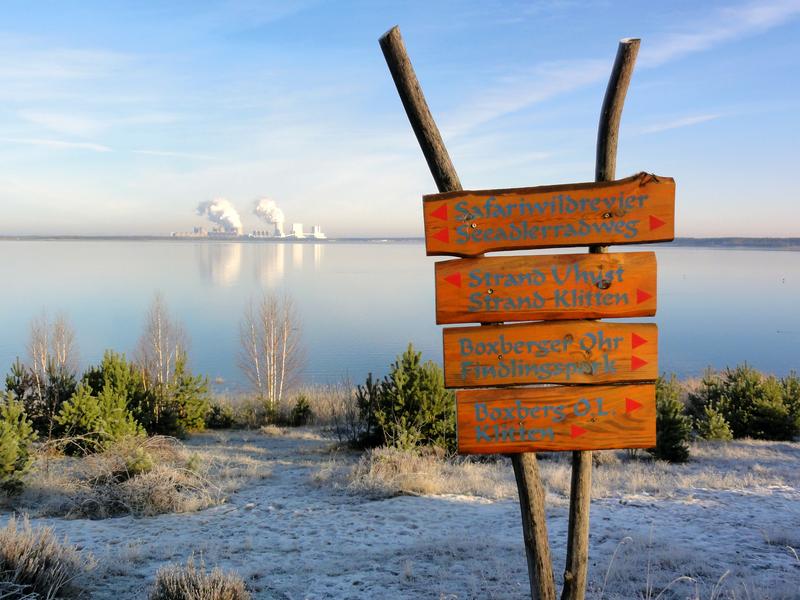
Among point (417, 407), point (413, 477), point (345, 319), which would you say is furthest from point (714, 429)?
point (345, 319)

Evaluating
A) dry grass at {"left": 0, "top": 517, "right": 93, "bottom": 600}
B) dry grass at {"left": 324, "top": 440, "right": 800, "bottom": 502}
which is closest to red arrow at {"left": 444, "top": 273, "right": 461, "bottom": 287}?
dry grass at {"left": 0, "top": 517, "right": 93, "bottom": 600}

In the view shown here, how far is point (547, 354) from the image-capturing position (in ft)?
10.5

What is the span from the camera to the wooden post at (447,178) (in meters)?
3.43

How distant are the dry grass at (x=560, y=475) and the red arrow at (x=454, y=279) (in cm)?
481

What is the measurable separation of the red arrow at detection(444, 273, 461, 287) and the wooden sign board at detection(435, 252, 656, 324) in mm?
28

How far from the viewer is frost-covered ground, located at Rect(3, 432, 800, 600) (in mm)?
4473

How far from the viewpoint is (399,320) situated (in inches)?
2169

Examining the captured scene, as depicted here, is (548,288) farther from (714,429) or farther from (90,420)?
(714,429)

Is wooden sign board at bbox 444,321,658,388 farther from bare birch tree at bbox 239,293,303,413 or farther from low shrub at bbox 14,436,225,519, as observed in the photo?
bare birch tree at bbox 239,293,303,413

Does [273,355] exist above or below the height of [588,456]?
below

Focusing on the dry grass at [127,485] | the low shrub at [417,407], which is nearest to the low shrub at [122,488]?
the dry grass at [127,485]

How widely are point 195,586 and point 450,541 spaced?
2.43 meters

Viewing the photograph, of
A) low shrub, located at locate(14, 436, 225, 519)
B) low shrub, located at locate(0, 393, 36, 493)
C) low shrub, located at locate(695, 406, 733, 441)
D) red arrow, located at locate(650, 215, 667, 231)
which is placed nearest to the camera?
red arrow, located at locate(650, 215, 667, 231)

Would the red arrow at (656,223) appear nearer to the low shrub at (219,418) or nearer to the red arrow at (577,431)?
the red arrow at (577,431)
